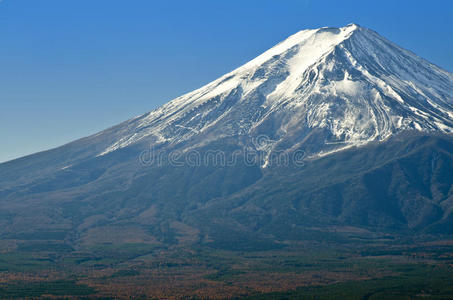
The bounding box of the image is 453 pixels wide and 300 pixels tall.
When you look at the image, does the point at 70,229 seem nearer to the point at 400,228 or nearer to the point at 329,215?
the point at 329,215

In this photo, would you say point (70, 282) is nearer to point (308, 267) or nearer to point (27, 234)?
point (308, 267)

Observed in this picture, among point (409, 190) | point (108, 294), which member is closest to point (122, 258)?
point (108, 294)

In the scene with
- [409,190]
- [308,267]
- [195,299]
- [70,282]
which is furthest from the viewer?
[409,190]

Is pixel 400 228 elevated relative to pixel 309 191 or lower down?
lower down

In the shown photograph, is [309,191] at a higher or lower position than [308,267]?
higher

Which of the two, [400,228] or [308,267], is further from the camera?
[400,228]

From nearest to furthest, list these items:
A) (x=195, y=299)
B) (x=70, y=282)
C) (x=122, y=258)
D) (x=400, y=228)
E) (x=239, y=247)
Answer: (x=195, y=299) → (x=70, y=282) → (x=122, y=258) → (x=239, y=247) → (x=400, y=228)

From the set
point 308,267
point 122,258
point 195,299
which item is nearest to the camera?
point 195,299

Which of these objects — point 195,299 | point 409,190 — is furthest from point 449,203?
point 195,299

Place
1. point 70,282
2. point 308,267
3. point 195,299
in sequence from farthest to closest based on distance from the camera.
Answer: point 308,267
point 70,282
point 195,299

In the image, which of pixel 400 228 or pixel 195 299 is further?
pixel 400 228
